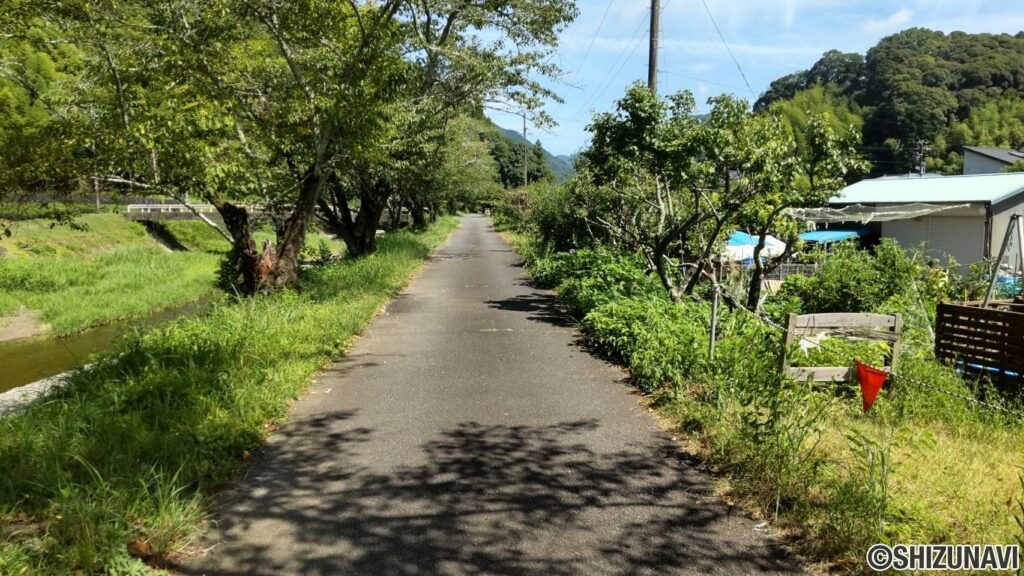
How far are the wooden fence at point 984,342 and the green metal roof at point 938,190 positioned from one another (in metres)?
10.3

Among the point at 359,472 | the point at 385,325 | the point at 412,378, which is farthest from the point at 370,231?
the point at 359,472

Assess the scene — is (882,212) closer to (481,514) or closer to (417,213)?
(481,514)

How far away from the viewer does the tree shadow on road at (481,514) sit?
11.7 feet

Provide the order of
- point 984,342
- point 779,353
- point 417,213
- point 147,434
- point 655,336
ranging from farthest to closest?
→ point 417,213, point 655,336, point 984,342, point 779,353, point 147,434

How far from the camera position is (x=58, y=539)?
134 inches

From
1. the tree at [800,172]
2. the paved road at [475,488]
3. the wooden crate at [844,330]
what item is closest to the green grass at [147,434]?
the paved road at [475,488]

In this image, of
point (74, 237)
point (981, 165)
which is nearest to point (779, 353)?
point (74, 237)

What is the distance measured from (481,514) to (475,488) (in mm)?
387

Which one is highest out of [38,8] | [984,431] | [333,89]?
[38,8]

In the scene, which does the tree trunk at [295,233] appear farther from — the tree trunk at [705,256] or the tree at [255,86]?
the tree trunk at [705,256]

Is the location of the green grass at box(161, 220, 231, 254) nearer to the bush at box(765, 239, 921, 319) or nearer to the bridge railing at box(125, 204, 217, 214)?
the bridge railing at box(125, 204, 217, 214)

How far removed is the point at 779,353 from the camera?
6.11 meters

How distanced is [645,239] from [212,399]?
980cm

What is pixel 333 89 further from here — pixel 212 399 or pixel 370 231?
pixel 370 231
